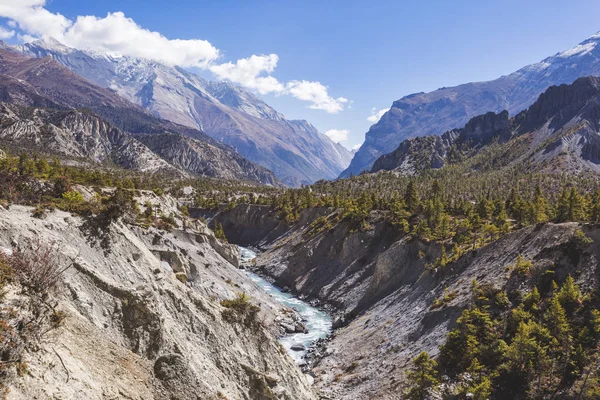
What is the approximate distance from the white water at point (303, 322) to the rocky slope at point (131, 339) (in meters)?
24.0

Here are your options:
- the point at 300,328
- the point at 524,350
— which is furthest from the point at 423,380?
the point at 300,328

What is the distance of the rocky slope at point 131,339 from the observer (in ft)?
46.8

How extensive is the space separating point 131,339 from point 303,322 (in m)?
47.2

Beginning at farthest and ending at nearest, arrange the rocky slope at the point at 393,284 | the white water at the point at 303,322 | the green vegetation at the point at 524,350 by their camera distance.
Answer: the white water at the point at 303,322
the rocky slope at the point at 393,284
the green vegetation at the point at 524,350

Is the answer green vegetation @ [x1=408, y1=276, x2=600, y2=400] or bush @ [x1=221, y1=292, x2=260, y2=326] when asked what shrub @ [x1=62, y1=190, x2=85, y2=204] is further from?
green vegetation @ [x1=408, y1=276, x2=600, y2=400]

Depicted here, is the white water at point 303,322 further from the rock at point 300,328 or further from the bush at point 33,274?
the bush at point 33,274

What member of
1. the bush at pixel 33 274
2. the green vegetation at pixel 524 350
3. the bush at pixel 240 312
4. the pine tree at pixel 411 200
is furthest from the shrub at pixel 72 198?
the pine tree at pixel 411 200

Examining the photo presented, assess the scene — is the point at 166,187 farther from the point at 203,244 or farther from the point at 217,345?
the point at 217,345

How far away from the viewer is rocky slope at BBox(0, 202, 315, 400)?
46.8ft

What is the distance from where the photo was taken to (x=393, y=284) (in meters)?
63.2

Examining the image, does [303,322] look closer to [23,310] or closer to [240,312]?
[240,312]

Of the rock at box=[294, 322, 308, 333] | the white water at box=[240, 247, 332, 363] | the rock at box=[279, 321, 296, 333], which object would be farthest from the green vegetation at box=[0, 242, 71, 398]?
the rock at box=[294, 322, 308, 333]

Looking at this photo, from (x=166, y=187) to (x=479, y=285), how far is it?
182 m

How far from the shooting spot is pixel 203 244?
70.9m
